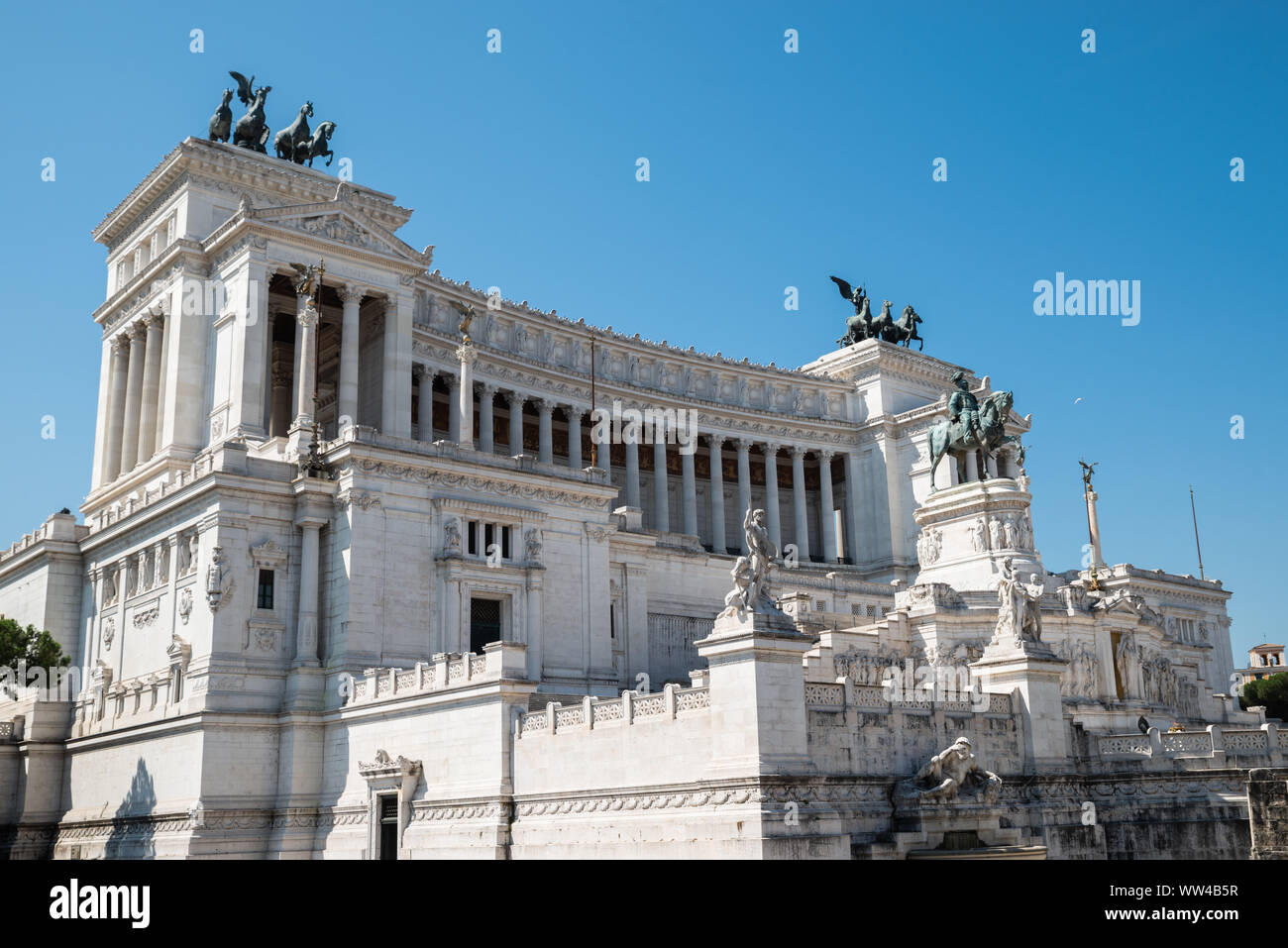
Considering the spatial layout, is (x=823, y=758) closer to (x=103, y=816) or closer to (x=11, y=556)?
(x=103, y=816)

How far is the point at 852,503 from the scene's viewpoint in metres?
100

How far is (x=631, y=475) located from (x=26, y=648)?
45668 mm

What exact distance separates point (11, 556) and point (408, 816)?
31052mm

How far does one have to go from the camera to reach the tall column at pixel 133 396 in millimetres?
72062

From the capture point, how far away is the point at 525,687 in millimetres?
39062

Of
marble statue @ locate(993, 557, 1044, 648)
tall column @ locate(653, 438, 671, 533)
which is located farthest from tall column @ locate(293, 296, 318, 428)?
tall column @ locate(653, 438, 671, 533)

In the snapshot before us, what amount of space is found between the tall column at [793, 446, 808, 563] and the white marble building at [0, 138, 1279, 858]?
48.9 feet

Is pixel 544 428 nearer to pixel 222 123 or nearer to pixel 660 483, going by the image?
pixel 660 483

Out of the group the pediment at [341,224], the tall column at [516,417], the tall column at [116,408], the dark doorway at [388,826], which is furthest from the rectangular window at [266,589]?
the tall column at [516,417]

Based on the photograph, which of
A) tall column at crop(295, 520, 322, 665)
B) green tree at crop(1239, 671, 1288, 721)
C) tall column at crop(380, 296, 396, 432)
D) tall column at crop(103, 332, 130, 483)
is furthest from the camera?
green tree at crop(1239, 671, 1288, 721)

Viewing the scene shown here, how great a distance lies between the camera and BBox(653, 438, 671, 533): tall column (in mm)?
89625

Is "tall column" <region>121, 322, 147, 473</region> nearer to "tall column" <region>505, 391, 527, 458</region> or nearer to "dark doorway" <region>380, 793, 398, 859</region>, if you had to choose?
"tall column" <region>505, 391, 527, 458</region>

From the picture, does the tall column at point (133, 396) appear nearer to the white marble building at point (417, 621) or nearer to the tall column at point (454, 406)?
the white marble building at point (417, 621)
